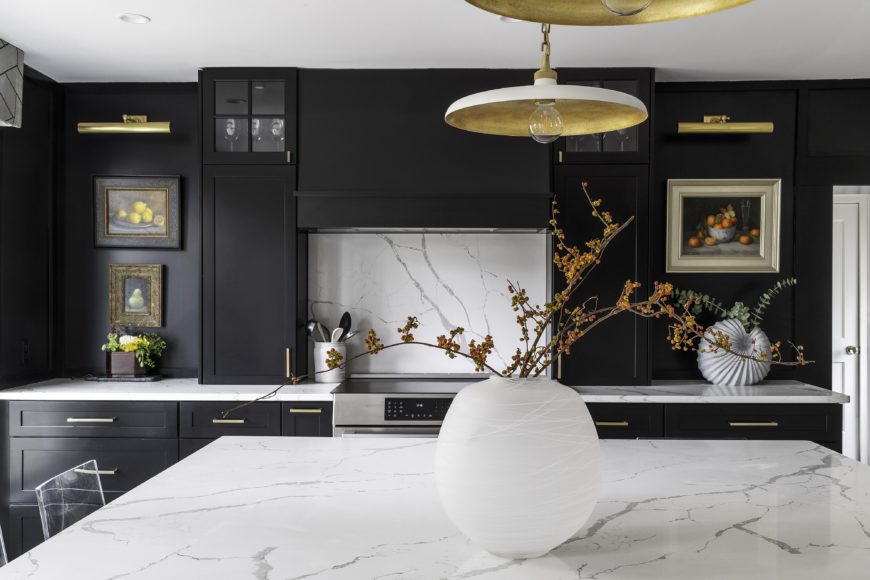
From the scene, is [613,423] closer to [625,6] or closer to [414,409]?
[414,409]

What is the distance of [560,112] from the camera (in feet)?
5.05

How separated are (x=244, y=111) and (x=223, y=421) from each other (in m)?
1.52

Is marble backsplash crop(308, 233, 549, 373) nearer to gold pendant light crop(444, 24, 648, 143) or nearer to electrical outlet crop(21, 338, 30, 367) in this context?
electrical outlet crop(21, 338, 30, 367)

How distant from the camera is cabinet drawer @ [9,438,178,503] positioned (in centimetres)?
336

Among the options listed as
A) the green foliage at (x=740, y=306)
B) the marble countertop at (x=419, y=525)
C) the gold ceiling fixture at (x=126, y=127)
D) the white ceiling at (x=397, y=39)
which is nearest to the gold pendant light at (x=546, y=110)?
the marble countertop at (x=419, y=525)

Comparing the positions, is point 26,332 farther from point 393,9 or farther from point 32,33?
point 393,9

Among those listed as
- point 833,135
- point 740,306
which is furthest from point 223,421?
point 833,135

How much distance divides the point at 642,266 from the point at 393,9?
1.71 m

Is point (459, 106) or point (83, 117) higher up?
point (83, 117)

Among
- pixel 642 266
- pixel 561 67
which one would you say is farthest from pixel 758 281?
pixel 561 67

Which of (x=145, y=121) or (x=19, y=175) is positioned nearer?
(x=19, y=175)

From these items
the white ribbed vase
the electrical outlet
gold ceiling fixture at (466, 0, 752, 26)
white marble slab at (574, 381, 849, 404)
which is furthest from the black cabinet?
gold ceiling fixture at (466, 0, 752, 26)

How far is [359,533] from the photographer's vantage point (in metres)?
1.29

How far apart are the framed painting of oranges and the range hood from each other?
0.79 m
